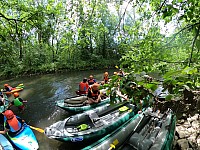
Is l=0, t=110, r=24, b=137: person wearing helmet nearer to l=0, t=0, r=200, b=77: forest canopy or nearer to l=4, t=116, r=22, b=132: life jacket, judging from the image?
l=4, t=116, r=22, b=132: life jacket

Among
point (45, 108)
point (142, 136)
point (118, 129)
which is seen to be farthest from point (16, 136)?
point (45, 108)

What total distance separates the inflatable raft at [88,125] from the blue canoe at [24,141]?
0.51 meters

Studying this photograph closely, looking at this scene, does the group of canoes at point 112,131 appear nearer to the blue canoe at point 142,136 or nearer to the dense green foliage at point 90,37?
the blue canoe at point 142,136

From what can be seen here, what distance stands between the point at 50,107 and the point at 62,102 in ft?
6.57

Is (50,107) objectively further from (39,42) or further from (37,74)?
(39,42)

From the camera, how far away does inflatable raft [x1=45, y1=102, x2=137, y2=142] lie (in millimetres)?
5617

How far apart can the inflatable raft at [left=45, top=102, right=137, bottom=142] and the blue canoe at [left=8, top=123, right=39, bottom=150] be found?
1.68ft

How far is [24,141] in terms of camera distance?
18.4 feet

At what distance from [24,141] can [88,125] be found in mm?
2148

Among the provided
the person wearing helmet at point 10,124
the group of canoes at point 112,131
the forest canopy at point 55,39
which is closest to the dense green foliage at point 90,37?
the forest canopy at point 55,39

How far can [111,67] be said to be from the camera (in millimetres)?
24797

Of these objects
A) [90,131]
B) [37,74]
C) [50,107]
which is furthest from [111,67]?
[90,131]

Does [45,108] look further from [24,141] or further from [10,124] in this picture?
[24,141]

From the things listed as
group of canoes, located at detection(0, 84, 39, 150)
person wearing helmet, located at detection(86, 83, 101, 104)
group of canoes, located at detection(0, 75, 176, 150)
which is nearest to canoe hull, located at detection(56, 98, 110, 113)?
person wearing helmet, located at detection(86, 83, 101, 104)
